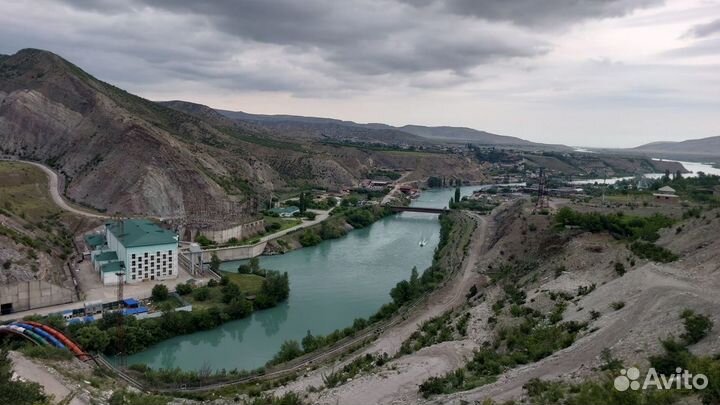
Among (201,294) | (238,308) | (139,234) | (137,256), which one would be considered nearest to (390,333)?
(238,308)

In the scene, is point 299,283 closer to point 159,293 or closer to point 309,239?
point 159,293

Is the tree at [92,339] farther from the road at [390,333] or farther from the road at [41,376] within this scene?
the road at [41,376]

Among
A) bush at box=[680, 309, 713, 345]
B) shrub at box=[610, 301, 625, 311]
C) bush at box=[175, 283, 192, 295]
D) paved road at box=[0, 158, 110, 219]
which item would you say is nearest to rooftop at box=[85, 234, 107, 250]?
paved road at box=[0, 158, 110, 219]

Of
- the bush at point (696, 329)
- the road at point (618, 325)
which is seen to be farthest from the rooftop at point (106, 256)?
the bush at point (696, 329)

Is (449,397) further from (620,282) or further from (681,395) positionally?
(620,282)

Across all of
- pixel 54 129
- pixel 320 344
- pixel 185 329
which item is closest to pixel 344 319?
pixel 320 344

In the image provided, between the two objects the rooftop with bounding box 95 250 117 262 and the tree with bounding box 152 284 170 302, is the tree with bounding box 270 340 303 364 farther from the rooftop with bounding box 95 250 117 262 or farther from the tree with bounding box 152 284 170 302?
the rooftop with bounding box 95 250 117 262
